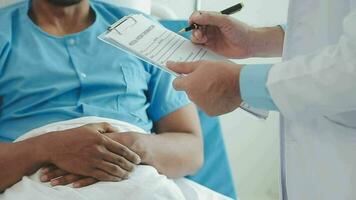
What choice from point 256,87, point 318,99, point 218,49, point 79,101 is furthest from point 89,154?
point 318,99

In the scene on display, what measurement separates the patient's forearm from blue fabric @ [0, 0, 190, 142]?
14 cm

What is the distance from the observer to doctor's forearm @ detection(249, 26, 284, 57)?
3.93ft

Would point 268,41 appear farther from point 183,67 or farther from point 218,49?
point 183,67

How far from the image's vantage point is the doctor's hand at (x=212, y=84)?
3.03 ft

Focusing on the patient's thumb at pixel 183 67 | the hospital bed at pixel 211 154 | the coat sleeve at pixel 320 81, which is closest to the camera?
the coat sleeve at pixel 320 81

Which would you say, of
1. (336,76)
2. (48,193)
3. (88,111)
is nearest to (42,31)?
(88,111)

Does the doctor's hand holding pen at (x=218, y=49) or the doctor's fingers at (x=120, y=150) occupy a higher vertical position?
the doctor's hand holding pen at (x=218, y=49)

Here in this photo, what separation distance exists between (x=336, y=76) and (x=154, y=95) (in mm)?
857

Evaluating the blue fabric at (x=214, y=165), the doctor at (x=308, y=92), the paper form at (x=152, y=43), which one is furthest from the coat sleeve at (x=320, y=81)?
the blue fabric at (x=214, y=165)

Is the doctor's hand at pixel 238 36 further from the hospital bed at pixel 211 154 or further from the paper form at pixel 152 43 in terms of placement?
the hospital bed at pixel 211 154

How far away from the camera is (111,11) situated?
5.40 ft

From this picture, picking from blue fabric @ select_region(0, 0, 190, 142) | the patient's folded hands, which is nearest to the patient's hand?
the patient's folded hands

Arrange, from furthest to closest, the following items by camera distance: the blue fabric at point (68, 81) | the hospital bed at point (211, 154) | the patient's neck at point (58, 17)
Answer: the hospital bed at point (211, 154), the patient's neck at point (58, 17), the blue fabric at point (68, 81)

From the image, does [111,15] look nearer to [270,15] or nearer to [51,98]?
[51,98]
